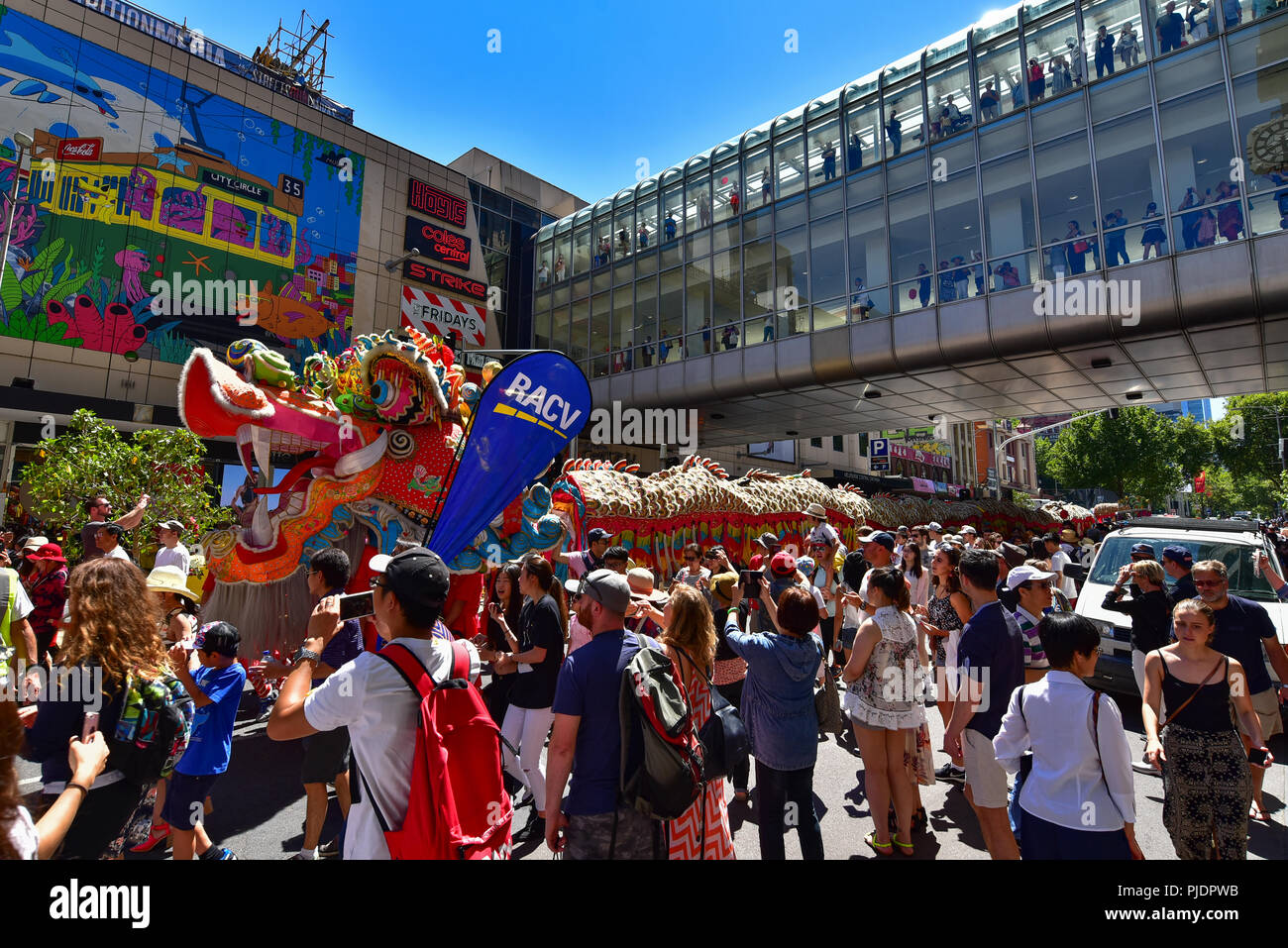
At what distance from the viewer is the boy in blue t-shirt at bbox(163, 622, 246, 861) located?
2973 millimetres

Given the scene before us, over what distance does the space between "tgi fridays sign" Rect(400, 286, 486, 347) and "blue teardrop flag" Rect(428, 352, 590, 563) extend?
18099 millimetres

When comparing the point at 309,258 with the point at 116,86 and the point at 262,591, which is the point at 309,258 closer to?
the point at 116,86

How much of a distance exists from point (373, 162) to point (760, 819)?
2472 cm

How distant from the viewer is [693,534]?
10.9m

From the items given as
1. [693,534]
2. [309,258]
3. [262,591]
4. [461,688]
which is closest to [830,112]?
[693,534]

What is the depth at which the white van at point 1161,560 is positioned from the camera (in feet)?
20.6

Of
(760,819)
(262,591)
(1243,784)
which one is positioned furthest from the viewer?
(262,591)

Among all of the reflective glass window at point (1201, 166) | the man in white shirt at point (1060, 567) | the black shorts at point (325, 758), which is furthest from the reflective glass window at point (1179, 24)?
the black shorts at point (325, 758)

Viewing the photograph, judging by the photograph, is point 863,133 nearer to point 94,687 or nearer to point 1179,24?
point 1179,24

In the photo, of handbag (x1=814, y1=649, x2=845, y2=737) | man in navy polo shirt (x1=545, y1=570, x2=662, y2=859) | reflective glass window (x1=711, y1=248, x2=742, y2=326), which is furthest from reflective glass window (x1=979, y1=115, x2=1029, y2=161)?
man in navy polo shirt (x1=545, y1=570, x2=662, y2=859)

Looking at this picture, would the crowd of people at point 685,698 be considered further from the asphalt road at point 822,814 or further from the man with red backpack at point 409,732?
the asphalt road at point 822,814

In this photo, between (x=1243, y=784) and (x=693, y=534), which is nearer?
(x=1243, y=784)

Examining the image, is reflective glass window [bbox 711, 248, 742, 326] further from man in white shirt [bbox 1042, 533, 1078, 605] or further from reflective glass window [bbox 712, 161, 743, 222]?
man in white shirt [bbox 1042, 533, 1078, 605]

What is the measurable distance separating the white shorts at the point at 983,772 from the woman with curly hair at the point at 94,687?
390cm
